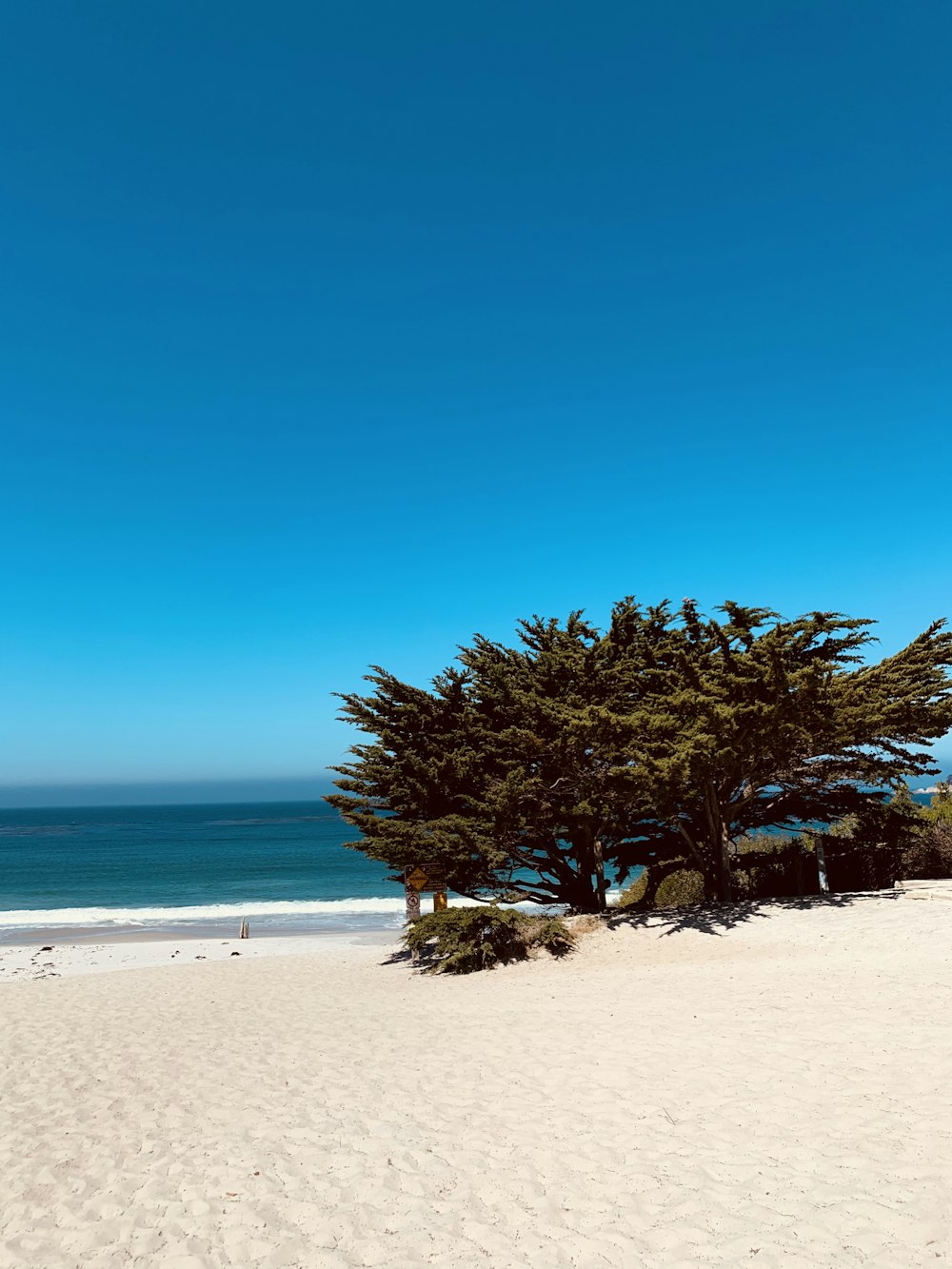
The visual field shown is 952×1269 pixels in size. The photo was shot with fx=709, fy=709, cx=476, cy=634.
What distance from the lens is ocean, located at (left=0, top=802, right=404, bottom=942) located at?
36656mm

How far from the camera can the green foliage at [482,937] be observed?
56.1 ft

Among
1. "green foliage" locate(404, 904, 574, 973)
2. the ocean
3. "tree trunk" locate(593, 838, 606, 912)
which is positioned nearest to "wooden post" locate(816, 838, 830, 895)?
"tree trunk" locate(593, 838, 606, 912)

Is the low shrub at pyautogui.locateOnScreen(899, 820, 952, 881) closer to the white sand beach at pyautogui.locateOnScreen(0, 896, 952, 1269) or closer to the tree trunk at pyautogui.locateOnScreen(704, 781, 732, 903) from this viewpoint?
the tree trunk at pyautogui.locateOnScreen(704, 781, 732, 903)

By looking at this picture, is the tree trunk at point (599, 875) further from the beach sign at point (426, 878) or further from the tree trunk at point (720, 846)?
the beach sign at point (426, 878)

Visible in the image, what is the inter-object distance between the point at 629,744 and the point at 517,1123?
34.6 ft

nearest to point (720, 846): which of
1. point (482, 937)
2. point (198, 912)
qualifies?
point (482, 937)

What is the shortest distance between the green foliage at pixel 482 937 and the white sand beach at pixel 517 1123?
188 centimetres

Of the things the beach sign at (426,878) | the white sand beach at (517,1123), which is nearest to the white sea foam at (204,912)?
the beach sign at (426,878)

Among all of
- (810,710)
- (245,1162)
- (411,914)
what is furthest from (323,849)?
(245,1162)

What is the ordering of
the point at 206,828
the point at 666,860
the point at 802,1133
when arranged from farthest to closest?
the point at 206,828
the point at 666,860
the point at 802,1133

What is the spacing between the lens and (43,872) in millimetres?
61562

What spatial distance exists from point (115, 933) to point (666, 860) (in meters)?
26.4

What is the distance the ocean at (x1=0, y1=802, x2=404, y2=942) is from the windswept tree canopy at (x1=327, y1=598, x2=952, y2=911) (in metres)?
16.3

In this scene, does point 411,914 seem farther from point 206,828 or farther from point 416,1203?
point 206,828
